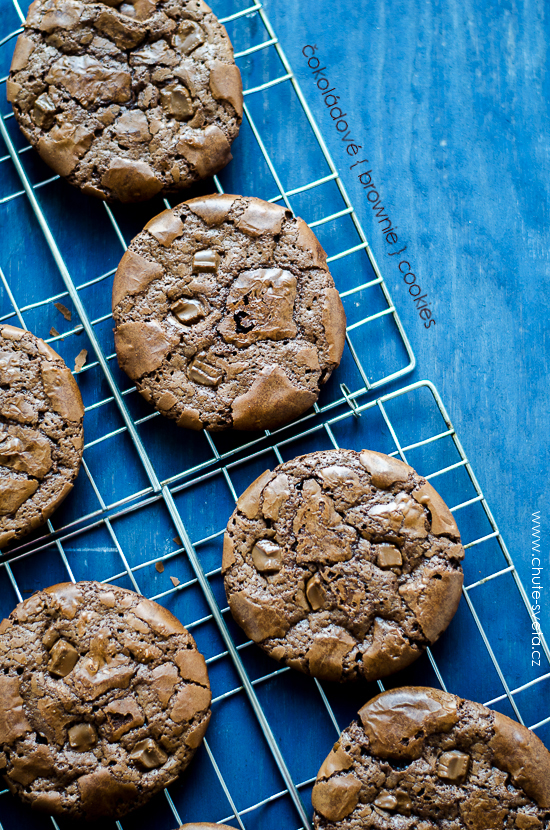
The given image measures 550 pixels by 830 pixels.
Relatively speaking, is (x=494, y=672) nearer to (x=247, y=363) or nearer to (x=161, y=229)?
(x=247, y=363)

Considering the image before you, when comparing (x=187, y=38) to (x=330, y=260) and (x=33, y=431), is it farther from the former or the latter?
(x=33, y=431)

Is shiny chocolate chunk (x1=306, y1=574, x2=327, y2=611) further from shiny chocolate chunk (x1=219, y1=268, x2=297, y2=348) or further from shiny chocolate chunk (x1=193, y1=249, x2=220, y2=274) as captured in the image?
shiny chocolate chunk (x1=193, y1=249, x2=220, y2=274)

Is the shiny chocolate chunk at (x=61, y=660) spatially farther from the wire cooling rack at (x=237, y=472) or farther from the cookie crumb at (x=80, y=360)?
the cookie crumb at (x=80, y=360)

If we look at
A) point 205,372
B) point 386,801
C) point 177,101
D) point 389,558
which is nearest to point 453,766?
point 386,801

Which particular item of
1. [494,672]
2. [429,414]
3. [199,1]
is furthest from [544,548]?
[199,1]

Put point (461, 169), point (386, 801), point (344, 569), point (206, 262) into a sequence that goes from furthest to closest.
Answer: point (461, 169), point (206, 262), point (344, 569), point (386, 801)

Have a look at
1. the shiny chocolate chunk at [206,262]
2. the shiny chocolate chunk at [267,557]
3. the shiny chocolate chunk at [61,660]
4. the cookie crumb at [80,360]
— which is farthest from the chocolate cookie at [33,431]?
the shiny chocolate chunk at [267,557]
